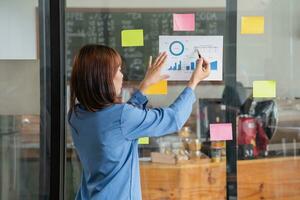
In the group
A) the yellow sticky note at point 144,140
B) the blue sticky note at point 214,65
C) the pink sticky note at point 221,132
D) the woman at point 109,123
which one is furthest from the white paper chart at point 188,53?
the woman at point 109,123

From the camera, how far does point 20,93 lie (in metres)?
2.64

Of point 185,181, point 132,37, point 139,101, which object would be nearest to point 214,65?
point 132,37

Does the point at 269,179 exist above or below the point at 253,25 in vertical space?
below

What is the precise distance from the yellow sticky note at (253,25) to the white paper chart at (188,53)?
15 cm

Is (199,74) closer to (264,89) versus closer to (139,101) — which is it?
(139,101)

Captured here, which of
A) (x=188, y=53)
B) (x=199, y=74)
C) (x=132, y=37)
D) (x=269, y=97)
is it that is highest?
(x=132, y=37)

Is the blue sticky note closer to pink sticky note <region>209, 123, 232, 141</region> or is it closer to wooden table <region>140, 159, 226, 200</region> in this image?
pink sticky note <region>209, 123, 232, 141</region>

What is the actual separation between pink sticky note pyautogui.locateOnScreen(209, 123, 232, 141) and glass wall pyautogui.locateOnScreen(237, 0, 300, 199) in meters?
0.06

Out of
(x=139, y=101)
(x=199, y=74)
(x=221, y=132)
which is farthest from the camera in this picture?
(x=221, y=132)

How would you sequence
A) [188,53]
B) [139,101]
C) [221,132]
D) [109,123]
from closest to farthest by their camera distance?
[109,123] → [139,101] → [188,53] → [221,132]

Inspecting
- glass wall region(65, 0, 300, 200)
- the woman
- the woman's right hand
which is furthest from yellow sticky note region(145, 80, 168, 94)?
the woman

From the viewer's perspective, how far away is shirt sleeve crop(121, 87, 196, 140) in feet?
5.41

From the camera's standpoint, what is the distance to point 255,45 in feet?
8.54

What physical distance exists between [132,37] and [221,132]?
2.40ft
